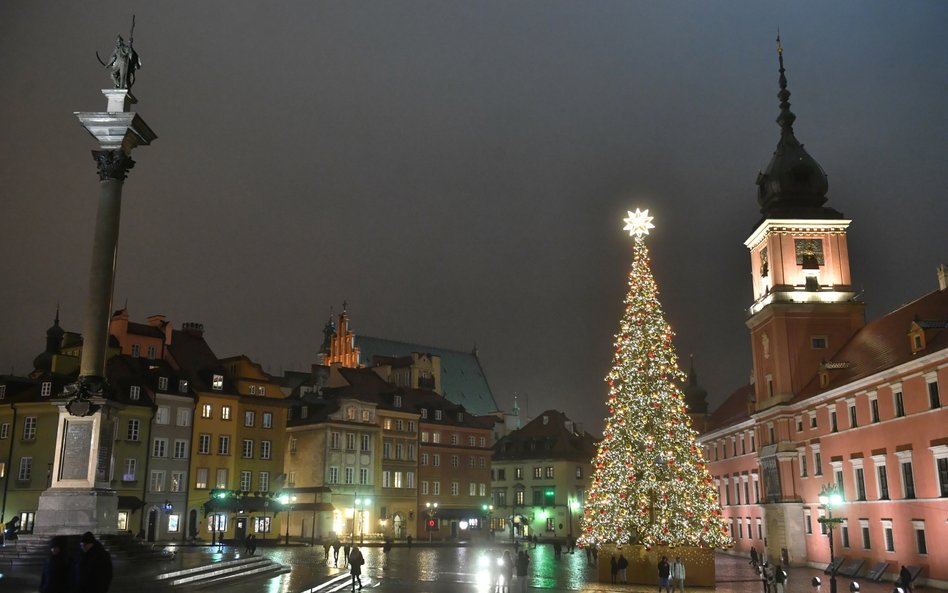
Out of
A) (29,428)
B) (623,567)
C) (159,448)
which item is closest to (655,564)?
(623,567)

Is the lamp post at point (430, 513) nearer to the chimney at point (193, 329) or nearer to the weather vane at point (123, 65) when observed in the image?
the chimney at point (193, 329)

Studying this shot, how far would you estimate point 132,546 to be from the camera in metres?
24.8

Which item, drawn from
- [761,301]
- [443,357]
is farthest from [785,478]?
[443,357]

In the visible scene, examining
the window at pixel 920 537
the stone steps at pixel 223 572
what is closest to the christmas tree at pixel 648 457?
the window at pixel 920 537

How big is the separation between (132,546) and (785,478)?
139 ft

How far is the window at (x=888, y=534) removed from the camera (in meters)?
41.8

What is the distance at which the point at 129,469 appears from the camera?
56688 mm

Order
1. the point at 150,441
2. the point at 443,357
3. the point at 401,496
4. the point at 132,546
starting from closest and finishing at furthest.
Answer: the point at 132,546
the point at 150,441
the point at 401,496
the point at 443,357

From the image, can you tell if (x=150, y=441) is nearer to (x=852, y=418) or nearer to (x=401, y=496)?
(x=401, y=496)

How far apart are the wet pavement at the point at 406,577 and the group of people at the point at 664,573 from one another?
0.53 meters

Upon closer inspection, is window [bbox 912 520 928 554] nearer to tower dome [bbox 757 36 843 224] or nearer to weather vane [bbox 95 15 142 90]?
tower dome [bbox 757 36 843 224]

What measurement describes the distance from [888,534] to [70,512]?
3665 cm

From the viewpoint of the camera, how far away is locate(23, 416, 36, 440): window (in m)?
54.7

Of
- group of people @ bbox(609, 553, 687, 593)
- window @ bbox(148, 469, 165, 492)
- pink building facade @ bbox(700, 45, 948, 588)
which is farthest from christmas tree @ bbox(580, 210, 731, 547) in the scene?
window @ bbox(148, 469, 165, 492)
